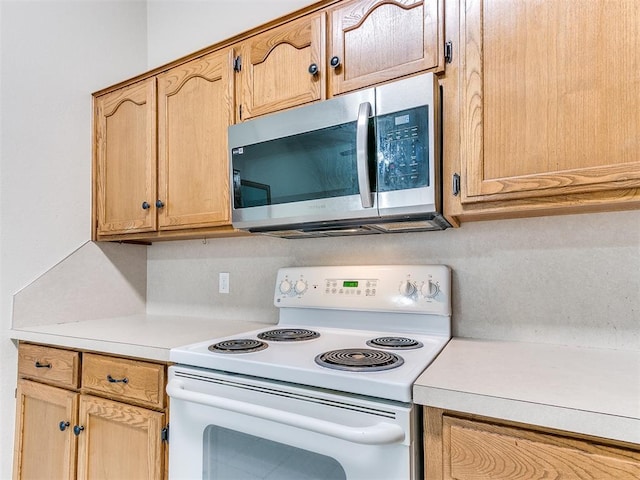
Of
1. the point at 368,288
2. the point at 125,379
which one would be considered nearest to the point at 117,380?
A: the point at 125,379

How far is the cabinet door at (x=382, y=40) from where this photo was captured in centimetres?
122

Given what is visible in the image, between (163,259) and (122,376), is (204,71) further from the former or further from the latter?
(122,376)

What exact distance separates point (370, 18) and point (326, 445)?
1.27 metres

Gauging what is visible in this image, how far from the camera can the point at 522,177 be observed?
3.59 ft

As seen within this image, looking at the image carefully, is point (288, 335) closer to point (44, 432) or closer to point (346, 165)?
point (346, 165)

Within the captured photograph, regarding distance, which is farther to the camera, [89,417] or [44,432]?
[44,432]

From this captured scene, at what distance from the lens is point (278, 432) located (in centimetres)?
103

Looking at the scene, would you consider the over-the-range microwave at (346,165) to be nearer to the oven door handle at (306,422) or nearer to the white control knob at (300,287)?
the white control knob at (300,287)

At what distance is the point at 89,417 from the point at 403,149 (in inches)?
57.6

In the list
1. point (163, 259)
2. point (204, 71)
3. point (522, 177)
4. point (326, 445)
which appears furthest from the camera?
point (163, 259)

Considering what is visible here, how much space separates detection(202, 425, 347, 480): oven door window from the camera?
1009mm

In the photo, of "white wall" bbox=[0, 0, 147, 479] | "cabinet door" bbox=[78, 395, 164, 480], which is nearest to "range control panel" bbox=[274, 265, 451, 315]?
"cabinet door" bbox=[78, 395, 164, 480]

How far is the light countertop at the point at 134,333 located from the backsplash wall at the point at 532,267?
332mm

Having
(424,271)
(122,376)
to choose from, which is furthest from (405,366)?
(122,376)
